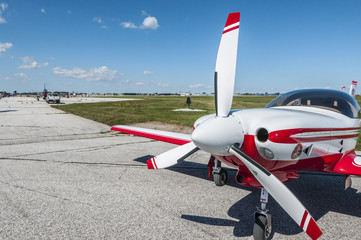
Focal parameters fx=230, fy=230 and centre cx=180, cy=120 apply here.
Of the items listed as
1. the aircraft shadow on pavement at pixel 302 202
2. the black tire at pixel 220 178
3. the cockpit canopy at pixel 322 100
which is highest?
the cockpit canopy at pixel 322 100

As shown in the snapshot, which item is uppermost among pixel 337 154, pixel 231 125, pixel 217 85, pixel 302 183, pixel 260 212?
pixel 217 85

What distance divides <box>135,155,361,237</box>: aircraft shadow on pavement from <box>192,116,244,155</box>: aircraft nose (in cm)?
155

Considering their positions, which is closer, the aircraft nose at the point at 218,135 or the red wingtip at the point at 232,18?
the aircraft nose at the point at 218,135

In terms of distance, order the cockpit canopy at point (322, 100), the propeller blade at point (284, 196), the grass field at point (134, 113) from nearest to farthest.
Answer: the propeller blade at point (284, 196)
the cockpit canopy at point (322, 100)
the grass field at point (134, 113)

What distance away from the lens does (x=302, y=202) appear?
4742 millimetres

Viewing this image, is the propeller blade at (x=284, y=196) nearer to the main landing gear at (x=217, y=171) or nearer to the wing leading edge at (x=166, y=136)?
the main landing gear at (x=217, y=171)

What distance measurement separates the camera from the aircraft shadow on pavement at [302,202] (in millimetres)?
3844

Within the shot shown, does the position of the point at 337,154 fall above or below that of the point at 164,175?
above

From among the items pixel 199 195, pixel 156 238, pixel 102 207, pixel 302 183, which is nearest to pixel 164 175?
pixel 199 195

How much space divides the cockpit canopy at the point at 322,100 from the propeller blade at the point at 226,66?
2090 mm

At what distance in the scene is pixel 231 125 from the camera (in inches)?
121

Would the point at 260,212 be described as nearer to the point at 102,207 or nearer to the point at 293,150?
the point at 293,150

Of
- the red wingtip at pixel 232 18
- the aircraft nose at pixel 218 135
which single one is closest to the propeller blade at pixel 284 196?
the aircraft nose at pixel 218 135

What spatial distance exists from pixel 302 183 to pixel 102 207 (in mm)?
4813
